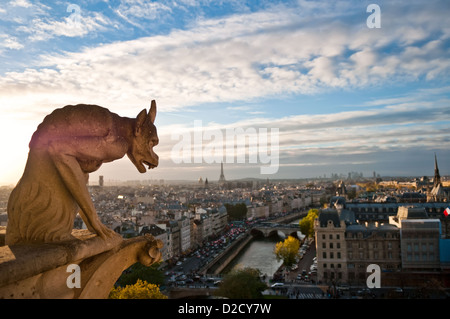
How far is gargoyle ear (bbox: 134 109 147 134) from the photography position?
239cm

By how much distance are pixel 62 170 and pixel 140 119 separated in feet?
1.64

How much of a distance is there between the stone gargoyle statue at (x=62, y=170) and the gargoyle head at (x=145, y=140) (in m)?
0.02

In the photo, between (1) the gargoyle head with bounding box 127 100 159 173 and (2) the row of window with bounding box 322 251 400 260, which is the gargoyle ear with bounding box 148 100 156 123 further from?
(2) the row of window with bounding box 322 251 400 260

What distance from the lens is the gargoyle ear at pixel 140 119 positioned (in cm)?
239

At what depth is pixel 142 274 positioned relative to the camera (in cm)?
1748

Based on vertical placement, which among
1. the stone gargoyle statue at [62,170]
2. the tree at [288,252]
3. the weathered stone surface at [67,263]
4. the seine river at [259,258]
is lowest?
the seine river at [259,258]

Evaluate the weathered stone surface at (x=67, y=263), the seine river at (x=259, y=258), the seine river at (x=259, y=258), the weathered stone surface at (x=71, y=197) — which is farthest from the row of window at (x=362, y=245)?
the weathered stone surface at (x=71, y=197)

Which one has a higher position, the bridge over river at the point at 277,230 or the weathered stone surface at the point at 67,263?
the weathered stone surface at the point at 67,263

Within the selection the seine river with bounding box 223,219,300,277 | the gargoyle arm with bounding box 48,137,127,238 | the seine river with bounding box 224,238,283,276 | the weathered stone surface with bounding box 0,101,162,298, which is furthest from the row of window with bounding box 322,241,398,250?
the gargoyle arm with bounding box 48,137,127,238

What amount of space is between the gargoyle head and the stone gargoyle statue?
20mm

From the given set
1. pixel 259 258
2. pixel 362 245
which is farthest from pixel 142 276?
pixel 259 258

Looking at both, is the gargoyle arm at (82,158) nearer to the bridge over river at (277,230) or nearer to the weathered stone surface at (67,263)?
the weathered stone surface at (67,263)

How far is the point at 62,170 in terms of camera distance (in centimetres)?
220
